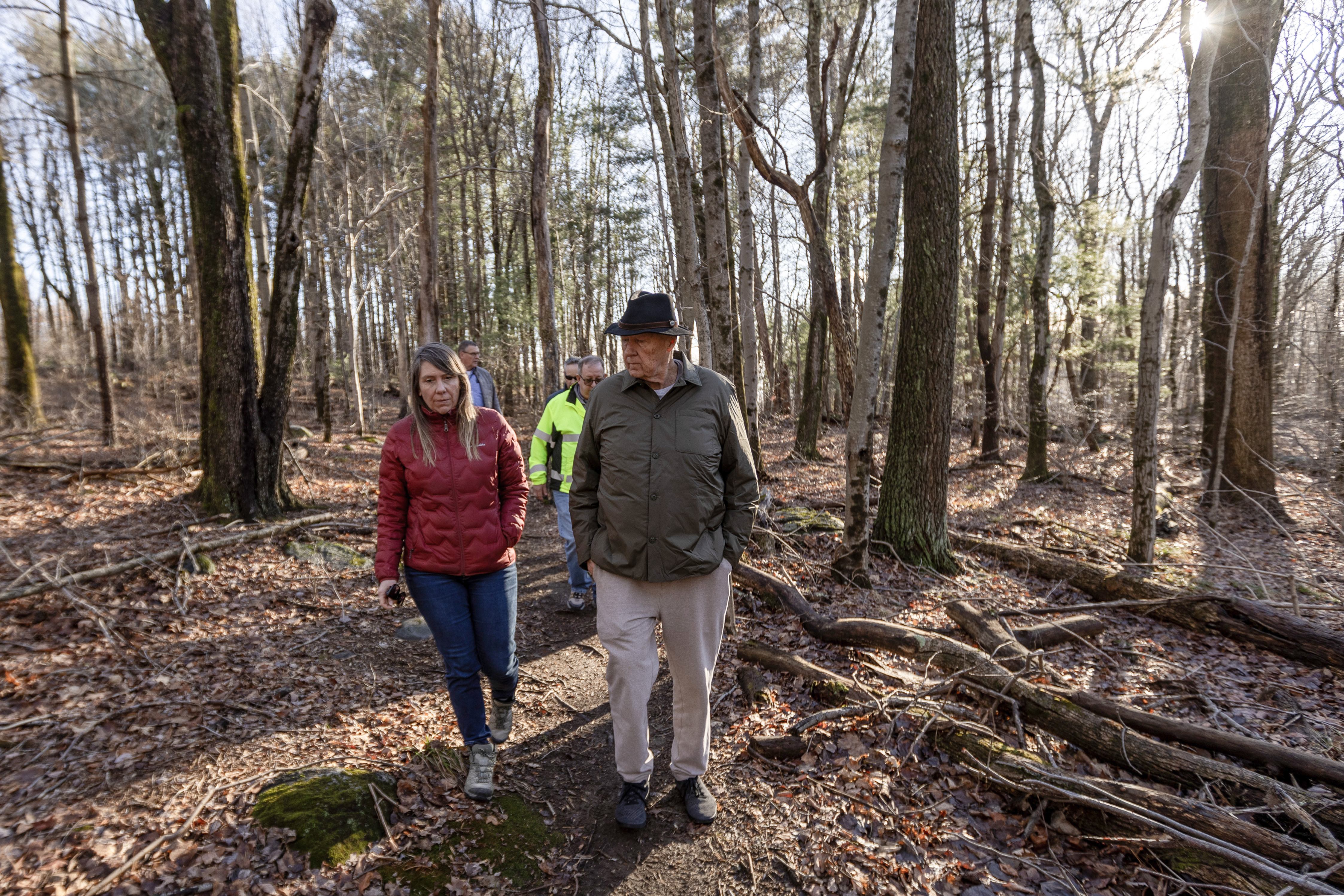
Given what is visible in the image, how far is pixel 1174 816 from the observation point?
2.89m

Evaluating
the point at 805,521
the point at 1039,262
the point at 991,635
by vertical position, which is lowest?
the point at 991,635

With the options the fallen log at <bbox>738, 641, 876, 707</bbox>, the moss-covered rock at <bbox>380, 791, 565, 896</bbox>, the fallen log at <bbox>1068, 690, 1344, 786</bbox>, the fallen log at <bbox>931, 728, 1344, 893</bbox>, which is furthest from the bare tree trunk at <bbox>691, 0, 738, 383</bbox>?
the moss-covered rock at <bbox>380, 791, 565, 896</bbox>

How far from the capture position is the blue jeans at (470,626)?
10.7 ft

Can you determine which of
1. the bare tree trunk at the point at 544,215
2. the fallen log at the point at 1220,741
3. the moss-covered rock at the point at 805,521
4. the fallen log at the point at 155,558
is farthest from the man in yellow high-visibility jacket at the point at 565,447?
the bare tree trunk at the point at 544,215

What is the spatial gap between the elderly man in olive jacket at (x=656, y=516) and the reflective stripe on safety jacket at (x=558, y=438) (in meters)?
2.95

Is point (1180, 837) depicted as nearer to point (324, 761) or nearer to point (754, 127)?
point (324, 761)

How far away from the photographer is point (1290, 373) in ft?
50.3

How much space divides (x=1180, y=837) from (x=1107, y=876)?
0.37 metres

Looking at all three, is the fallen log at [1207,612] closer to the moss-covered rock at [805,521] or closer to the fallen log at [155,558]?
the moss-covered rock at [805,521]

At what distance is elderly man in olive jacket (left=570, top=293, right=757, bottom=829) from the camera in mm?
2885

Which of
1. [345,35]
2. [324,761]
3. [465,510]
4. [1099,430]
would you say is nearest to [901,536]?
[465,510]

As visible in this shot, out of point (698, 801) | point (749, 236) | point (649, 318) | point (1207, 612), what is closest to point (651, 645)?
point (698, 801)

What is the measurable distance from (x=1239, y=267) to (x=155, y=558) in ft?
49.1

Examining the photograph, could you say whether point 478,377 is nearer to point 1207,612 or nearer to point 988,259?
point 1207,612
